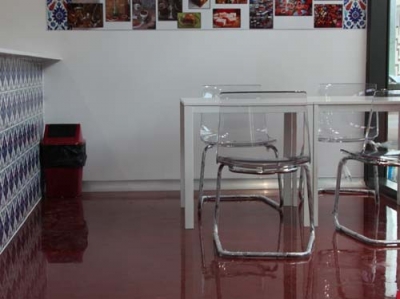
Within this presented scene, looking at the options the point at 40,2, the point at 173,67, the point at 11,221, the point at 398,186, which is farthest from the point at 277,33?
the point at 11,221

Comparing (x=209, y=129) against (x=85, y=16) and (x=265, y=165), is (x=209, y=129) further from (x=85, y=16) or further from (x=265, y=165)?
(x=85, y=16)

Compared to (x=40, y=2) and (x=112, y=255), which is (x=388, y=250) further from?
(x=40, y=2)

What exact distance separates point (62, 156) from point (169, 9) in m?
1.42

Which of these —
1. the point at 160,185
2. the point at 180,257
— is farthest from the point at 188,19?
the point at 180,257

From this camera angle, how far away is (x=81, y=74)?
5.08 m

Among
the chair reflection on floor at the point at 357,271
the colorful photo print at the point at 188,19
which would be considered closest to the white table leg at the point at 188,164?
the chair reflection on floor at the point at 357,271

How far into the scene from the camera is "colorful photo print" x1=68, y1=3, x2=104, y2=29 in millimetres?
5031

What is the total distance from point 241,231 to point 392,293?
1234 mm

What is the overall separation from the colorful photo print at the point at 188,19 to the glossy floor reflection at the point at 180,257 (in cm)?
148

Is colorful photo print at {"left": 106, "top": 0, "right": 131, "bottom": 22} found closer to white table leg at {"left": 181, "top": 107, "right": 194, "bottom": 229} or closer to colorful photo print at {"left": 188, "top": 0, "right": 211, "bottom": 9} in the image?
colorful photo print at {"left": 188, "top": 0, "right": 211, "bottom": 9}

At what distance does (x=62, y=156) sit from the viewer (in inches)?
190

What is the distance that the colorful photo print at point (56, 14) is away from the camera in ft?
16.4

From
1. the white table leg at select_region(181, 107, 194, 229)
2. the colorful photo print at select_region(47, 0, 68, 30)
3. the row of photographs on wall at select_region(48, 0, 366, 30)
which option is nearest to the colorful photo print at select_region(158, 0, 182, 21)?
the row of photographs on wall at select_region(48, 0, 366, 30)

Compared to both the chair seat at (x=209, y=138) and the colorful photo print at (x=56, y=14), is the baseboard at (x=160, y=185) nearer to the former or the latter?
the chair seat at (x=209, y=138)
